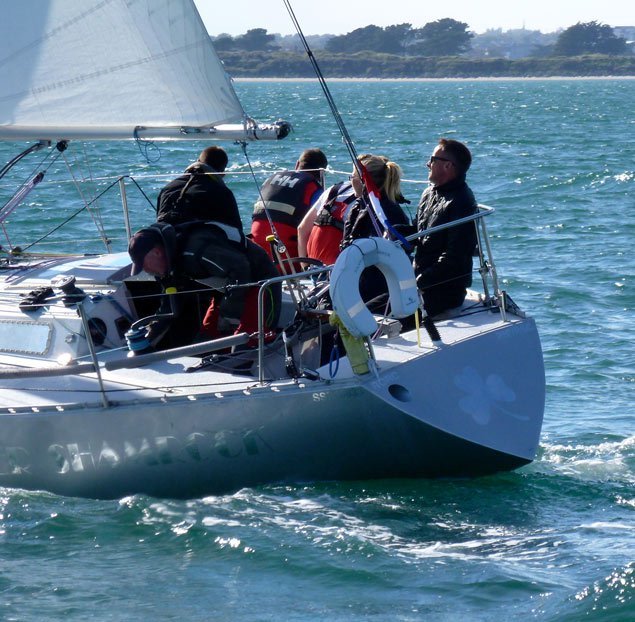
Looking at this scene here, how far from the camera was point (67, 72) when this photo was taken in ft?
22.2

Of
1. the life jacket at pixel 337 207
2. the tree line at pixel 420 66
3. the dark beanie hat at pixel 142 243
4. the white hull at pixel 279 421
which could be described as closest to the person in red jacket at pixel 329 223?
the life jacket at pixel 337 207

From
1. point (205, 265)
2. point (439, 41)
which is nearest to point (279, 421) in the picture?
point (205, 265)

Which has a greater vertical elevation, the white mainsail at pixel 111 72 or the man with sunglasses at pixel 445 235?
the white mainsail at pixel 111 72

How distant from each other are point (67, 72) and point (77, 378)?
1.75 meters

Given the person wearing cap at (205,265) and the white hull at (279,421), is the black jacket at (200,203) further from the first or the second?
the white hull at (279,421)

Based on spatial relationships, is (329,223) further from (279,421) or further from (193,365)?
(279,421)

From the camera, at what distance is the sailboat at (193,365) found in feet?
18.5

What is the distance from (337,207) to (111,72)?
4.73ft

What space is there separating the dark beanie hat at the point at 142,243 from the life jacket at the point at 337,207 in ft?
4.01

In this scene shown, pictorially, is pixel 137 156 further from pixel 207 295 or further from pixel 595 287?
pixel 207 295

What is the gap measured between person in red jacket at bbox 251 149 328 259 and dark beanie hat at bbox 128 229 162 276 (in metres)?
1.49

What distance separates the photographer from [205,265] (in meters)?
6.21

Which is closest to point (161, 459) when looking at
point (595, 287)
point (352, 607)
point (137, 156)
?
point (352, 607)

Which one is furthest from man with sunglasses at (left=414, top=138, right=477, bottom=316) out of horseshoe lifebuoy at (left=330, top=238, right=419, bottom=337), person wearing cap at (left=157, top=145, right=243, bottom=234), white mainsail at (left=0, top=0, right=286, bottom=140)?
white mainsail at (left=0, top=0, right=286, bottom=140)
